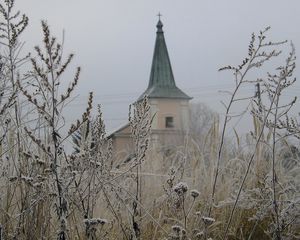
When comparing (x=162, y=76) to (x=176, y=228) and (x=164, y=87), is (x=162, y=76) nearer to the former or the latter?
(x=164, y=87)

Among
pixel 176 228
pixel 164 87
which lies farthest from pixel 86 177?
pixel 164 87

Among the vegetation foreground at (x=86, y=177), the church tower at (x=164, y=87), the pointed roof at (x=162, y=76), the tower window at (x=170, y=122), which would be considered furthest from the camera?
the pointed roof at (x=162, y=76)

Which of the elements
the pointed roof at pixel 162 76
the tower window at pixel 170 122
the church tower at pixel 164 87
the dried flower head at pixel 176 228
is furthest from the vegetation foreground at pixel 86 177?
the pointed roof at pixel 162 76

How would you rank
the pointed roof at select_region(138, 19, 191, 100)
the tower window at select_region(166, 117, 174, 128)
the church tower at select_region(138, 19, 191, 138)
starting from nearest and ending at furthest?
the tower window at select_region(166, 117, 174, 128), the church tower at select_region(138, 19, 191, 138), the pointed roof at select_region(138, 19, 191, 100)

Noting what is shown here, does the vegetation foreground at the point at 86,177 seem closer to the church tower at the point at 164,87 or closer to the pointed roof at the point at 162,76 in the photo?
the church tower at the point at 164,87

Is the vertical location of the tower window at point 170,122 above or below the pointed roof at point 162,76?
below

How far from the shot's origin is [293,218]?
247 cm

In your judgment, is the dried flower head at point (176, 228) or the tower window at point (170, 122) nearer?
the dried flower head at point (176, 228)

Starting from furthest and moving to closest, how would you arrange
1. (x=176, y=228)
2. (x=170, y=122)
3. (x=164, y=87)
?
(x=164, y=87) → (x=170, y=122) → (x=176, y=228)

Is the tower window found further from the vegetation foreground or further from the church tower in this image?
the vegetation foreground

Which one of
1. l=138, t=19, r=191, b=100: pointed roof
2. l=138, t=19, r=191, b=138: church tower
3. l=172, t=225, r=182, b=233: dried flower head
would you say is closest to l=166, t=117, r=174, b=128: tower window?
l=138, t=19, r=191, b=138: church tower

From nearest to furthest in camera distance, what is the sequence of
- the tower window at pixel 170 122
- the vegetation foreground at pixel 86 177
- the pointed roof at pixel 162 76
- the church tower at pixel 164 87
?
1. the vegetation foreground at pixel 86 177
2. the tower window at pixel 170 122
3. the church tower at pixel 164 87
4. the pointed roof at pixel 162 76

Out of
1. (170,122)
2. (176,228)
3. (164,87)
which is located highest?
(176,228)

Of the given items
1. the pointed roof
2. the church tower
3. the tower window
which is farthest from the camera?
the pointed roof
